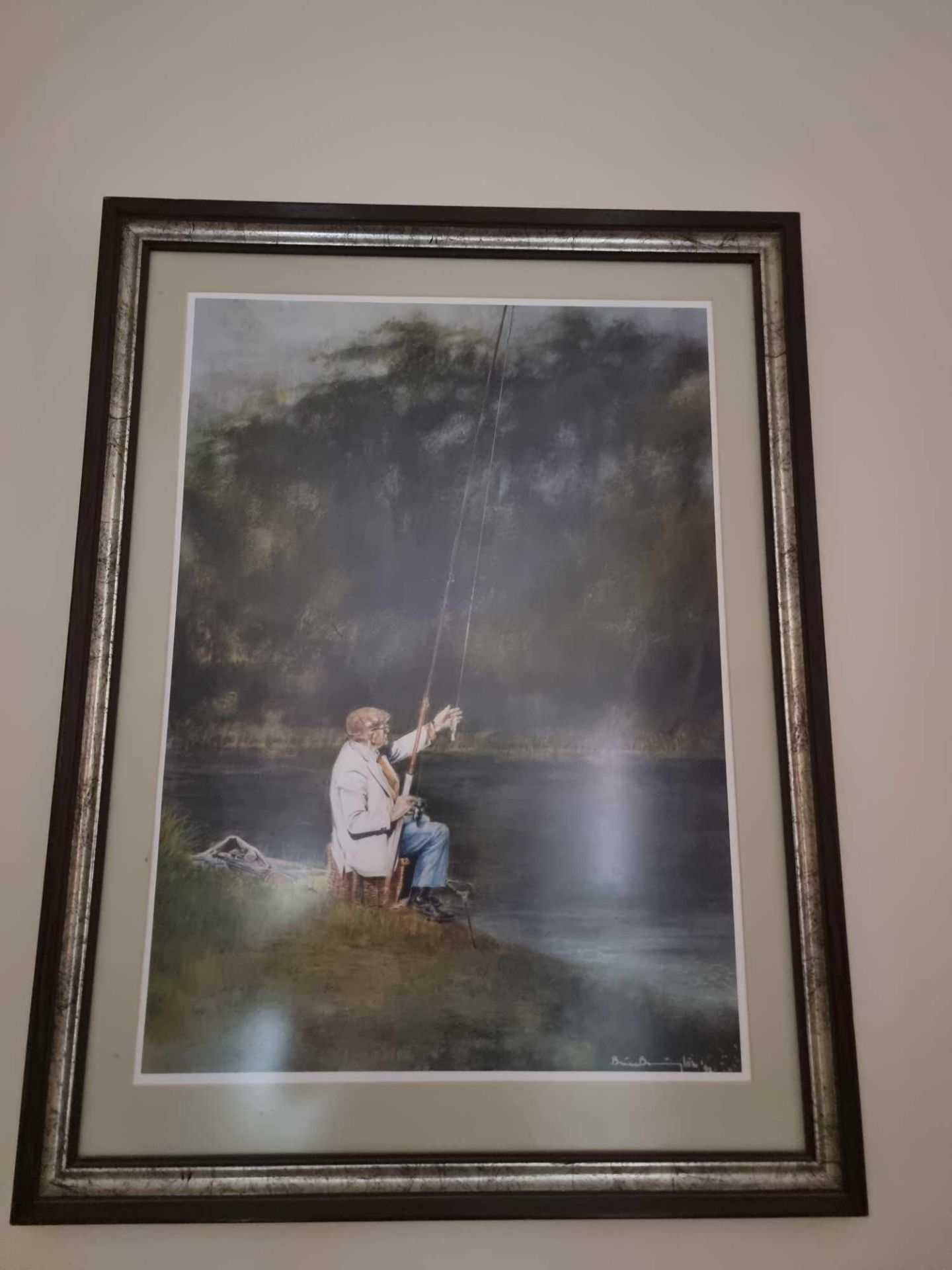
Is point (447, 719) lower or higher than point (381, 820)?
higher

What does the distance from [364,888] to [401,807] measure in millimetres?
114

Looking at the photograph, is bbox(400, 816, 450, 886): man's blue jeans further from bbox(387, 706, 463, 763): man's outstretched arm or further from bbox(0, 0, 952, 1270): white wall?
bbox(0, 0, 952, 1270): white wall

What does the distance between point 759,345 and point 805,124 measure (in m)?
0.39

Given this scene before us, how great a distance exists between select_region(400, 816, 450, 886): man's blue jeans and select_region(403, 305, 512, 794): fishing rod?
0.17 ft

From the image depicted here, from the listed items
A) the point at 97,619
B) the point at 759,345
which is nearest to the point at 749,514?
the point at 759,345

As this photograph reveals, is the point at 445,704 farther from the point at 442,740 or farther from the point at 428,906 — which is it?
the point at 428,906

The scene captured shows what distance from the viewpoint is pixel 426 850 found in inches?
49.4

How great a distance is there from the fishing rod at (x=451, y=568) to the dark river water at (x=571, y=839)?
2cm

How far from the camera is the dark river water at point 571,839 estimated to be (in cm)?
124

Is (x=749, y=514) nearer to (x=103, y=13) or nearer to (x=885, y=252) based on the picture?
(x=885, y=252)
